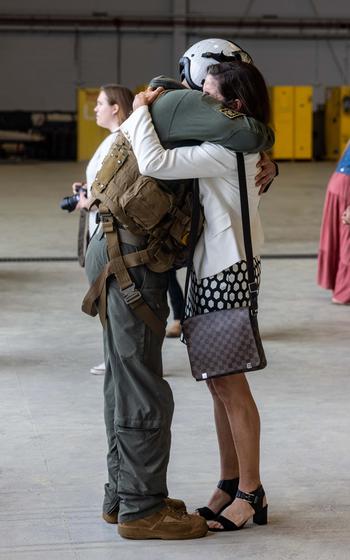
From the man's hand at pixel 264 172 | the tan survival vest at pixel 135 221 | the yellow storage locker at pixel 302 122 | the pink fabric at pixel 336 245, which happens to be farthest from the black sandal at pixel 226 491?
the yellow storage locker at pixel 302 122

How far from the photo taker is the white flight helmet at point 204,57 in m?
3.55

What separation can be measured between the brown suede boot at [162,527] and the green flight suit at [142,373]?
0.08ft

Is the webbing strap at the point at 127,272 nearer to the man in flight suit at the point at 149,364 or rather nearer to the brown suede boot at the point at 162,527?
the man in flight suit at the point at 149,364

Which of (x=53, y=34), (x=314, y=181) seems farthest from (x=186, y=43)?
(x=314, y=181)

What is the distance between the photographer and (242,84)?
3.46 m

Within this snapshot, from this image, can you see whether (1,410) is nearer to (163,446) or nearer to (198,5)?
(163,446)

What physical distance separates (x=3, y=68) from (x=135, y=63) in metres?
3.66

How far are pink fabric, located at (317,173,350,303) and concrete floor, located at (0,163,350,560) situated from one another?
181mm

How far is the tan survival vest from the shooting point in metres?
3.40

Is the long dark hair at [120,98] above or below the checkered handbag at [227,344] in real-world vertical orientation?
above

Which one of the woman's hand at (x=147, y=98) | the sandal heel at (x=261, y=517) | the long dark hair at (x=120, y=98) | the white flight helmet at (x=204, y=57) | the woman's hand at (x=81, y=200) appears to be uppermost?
the white flight helmet at (x=204, y=57)

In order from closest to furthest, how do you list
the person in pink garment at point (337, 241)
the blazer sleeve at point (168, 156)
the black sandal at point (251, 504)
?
1. the blazer sleeve at point (168, 156)
2. the black sandal at point (251, 504)
3. the person in pink garment at point (337, 241)

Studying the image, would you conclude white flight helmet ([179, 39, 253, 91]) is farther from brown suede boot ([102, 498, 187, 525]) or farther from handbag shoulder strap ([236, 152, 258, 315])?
brown suede boot ([102, 498, 187, 525])

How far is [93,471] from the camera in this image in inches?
172
